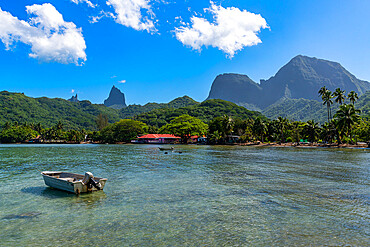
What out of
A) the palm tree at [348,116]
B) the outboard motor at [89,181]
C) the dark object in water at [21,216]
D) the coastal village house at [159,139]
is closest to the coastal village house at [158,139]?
the coastal village house at [159,139]

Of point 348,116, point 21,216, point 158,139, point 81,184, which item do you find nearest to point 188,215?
point 81,184

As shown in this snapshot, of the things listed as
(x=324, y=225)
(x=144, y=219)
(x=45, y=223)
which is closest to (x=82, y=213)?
(x=45, y=223)

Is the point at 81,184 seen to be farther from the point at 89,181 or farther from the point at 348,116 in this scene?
the point at 348,116

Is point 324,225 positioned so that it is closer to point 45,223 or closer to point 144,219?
point 144,219

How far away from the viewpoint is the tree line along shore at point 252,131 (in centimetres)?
7738

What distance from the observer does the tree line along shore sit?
77375mm

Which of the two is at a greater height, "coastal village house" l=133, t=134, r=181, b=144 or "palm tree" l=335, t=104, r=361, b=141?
"palm tree" l=335, t=104, r=361, b=141

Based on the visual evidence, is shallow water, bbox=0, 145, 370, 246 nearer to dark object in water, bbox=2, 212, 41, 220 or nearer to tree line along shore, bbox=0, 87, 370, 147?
dark object in water, bbox=2, 212, 41, 220

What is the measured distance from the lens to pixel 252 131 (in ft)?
336

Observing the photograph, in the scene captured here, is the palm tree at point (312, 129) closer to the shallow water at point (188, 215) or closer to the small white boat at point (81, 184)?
the shallow water at point (188, 215)

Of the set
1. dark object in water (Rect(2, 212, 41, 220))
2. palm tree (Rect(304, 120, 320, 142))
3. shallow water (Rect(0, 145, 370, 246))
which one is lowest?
shallow water (Rect(0, 145, 370, 246))

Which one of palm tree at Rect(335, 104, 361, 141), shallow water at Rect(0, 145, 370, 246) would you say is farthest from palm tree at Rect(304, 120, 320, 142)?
shallow water at Rect(0, 145, 370, 246)

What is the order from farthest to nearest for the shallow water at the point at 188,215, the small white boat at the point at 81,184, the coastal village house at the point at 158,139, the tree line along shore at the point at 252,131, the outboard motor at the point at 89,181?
the coastal village house at the point at 158,139
the tree line along shore at the point at 252,131
the outboard motor at the point at 89,181
the small white boat at the point at 81,184
the shallow water at the point at 188,215

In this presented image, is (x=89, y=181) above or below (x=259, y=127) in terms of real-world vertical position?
below
